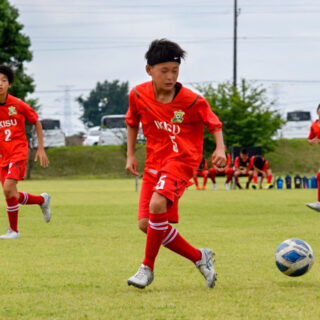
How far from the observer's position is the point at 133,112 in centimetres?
636

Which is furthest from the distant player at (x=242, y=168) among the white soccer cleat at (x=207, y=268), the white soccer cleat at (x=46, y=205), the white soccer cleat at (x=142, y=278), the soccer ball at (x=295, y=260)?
the white soccer cleat at (x=142, y=278)

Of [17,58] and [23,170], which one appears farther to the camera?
[17,58]

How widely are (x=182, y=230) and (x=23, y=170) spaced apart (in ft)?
8.47

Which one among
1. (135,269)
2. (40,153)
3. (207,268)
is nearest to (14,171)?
(40,153)

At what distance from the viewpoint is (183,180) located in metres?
6.07

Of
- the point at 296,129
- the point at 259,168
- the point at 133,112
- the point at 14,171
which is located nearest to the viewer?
the point at 133,112

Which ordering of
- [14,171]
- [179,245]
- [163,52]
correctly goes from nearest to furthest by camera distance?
[163,52], [179,245], [14,171]

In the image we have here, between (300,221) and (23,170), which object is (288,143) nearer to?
(300,221)

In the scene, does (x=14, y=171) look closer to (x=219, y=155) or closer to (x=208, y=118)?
(x=208, y=118)

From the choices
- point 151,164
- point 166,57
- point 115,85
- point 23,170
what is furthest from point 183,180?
point 115,85

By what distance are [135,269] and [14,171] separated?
3.31 meters

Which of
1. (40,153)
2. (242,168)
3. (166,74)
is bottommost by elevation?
(242,168)

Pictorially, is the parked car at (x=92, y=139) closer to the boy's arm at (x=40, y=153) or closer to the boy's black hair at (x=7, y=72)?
the boy's arm at (x=40, y=153)

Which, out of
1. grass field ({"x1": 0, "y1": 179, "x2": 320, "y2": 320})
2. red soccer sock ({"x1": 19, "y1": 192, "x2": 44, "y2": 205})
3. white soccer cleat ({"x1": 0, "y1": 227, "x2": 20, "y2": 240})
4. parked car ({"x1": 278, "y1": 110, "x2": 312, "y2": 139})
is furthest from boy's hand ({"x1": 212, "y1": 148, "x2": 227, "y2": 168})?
parked car ({"x1": 278, "y1": 110, "x2": 312, "y2": 139})
